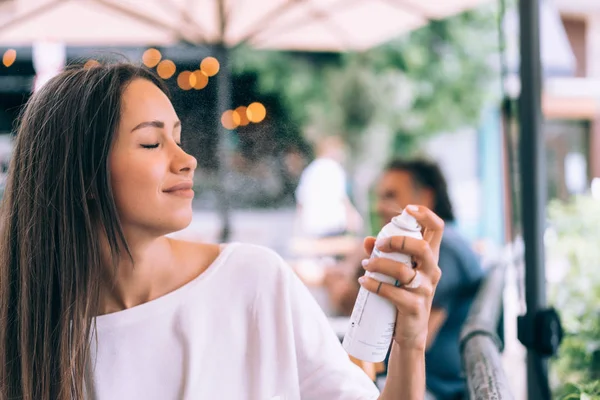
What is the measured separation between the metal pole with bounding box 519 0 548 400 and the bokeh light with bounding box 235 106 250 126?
85cm

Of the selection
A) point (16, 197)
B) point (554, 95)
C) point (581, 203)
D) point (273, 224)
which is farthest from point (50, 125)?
point (554, 95)

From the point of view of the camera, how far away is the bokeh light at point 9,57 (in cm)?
137

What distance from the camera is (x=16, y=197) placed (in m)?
1.05

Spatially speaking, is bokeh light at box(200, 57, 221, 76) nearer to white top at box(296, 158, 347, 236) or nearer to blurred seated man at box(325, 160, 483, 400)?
white top at box(296, 158, 347, 236)

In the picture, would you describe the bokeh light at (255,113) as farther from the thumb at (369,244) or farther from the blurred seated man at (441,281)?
the blurred seated man at (441,281)

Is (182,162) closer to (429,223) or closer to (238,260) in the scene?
(238,260)

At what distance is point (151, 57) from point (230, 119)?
9.5 inches

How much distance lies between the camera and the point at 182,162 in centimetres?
99

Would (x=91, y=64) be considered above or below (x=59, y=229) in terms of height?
above

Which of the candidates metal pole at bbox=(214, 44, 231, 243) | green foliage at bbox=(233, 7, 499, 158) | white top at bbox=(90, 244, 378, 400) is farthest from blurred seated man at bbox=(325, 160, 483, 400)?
green foliage at bbox=(233, 7, 499, 158)

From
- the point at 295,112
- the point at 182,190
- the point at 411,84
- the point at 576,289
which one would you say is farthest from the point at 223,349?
the point at 411,84

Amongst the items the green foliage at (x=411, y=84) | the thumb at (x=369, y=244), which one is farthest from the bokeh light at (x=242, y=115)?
the green foliage at (x=411, y=84)

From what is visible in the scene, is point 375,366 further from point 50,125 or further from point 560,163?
point 560,163

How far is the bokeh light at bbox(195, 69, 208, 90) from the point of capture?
3.79 ft
